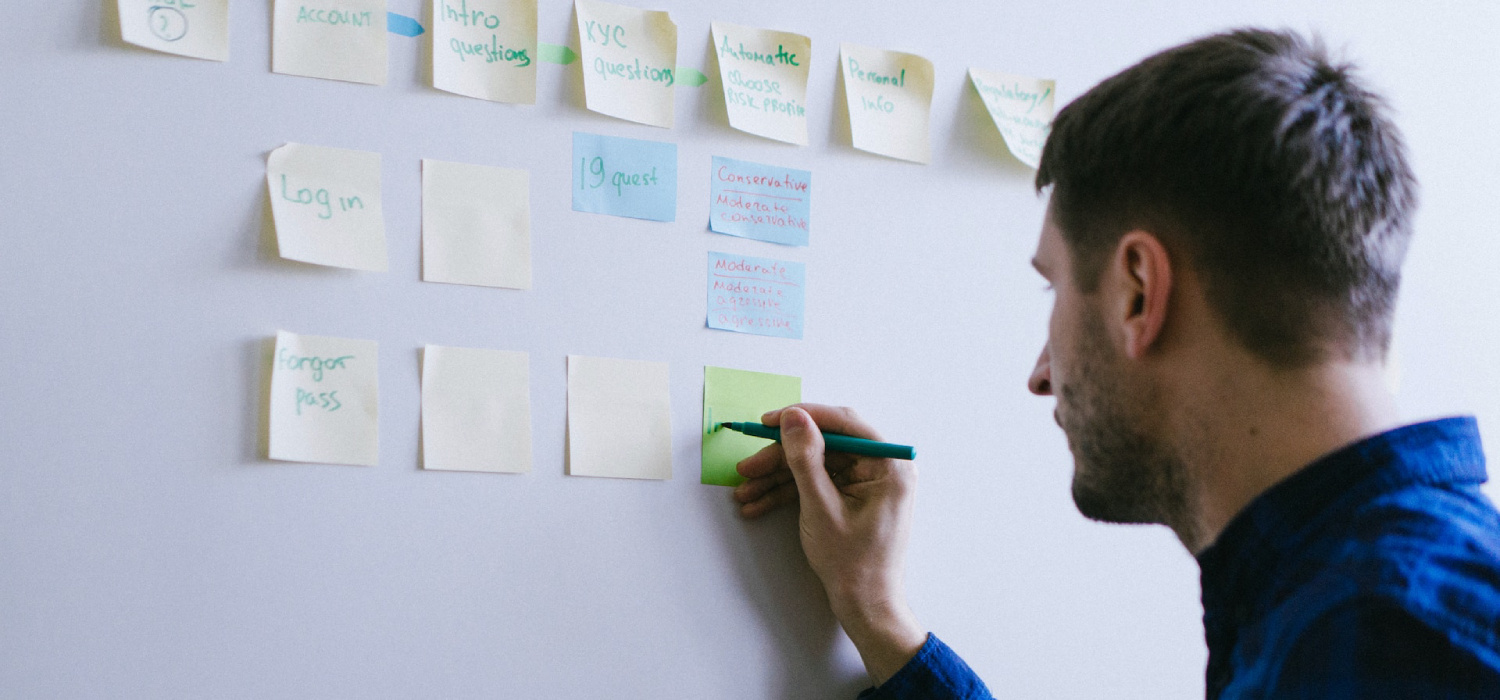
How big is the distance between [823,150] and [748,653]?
1.47ft

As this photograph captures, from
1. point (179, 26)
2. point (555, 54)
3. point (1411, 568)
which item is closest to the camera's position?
point (1411, 568)

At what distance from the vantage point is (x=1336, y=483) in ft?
2.12

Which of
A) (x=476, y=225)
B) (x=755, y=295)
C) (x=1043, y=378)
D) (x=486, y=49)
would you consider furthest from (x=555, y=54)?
(x=1043, y=378)

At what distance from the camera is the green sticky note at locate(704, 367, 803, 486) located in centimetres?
91

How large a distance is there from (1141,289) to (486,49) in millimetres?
534

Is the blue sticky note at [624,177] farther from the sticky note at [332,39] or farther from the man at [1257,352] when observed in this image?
the man at [1257,352]

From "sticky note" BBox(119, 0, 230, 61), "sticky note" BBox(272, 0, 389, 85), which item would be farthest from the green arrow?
"sticky note" BBox(119, 0, 230, 61)

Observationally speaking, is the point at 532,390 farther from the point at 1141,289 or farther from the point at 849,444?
the point at 1141,289

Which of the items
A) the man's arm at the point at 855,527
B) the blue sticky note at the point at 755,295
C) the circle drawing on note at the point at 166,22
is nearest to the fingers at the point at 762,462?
the man's arm at the point at 855,527

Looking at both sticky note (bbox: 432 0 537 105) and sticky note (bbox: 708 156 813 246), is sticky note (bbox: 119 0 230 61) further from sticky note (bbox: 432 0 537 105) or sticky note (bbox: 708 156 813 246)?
sticky note (bbox: 708 156 813 246)

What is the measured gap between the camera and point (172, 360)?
0.76m

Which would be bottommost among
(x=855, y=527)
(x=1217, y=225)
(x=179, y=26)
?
(x=855, y=527)

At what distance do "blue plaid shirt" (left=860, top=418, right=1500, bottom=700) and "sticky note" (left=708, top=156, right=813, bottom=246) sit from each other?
438mm

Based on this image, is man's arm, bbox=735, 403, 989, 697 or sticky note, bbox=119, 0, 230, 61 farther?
man's arm, bbox=735, 403, 989, 697
